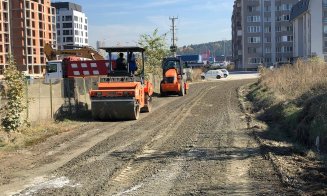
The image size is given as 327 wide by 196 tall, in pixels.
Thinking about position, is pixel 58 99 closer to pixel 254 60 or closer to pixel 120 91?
pixel 120 91

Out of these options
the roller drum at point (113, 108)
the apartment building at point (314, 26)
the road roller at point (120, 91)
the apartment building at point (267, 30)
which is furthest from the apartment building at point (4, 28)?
the roller drum at point (113, 108)

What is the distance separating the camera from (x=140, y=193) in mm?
7766

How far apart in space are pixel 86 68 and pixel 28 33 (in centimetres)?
9772

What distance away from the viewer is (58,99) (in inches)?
738

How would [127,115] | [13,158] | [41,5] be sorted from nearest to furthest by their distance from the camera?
[13,158] → [127,115] → [41,5]

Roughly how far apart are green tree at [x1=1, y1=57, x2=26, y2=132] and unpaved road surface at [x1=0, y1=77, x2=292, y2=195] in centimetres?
128

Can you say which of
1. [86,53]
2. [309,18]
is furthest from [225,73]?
[86,53]

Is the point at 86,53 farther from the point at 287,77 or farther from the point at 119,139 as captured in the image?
the point at 119,139

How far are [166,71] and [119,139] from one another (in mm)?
20482

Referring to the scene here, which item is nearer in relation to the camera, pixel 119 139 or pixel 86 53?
pixel 119 139

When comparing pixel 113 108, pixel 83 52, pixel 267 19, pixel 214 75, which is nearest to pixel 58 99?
pixel 113 108

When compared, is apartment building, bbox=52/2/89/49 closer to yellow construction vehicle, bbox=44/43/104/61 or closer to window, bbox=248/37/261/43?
window, bbox=248/37/261/43

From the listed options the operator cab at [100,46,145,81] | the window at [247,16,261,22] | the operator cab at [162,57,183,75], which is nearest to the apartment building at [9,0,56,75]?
the window at [247,16,261,22]

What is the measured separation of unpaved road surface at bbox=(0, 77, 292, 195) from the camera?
806 centimetres
